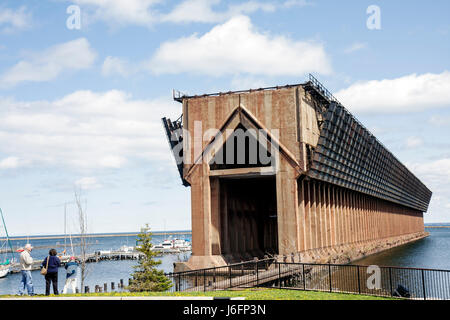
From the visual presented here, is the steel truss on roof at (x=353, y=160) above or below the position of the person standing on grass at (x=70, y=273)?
above

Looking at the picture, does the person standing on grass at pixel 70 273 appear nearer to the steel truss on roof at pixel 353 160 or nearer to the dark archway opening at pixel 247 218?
the dark archway opening at pixel 247 218

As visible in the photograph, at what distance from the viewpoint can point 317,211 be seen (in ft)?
193

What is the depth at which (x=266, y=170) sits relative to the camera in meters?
47.8

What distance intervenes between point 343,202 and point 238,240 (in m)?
25.9

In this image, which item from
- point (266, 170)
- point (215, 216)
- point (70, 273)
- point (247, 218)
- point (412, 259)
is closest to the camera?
point (70, 273)

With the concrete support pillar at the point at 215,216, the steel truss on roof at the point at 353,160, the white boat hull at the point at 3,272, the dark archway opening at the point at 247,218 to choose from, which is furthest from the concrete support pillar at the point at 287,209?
the white boat hull at the point at 3,272

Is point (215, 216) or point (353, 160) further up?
point (353, 160)

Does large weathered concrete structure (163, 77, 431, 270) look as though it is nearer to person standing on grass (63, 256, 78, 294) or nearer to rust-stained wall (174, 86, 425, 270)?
rust-stained wall (174, 86, 425, 270)

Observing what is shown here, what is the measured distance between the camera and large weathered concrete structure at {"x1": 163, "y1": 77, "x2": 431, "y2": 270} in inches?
1860

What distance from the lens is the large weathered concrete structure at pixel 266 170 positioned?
47250 millimetres

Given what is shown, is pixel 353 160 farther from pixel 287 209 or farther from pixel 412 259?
pixel 287 209

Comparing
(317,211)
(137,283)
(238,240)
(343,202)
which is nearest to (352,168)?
(343,202)

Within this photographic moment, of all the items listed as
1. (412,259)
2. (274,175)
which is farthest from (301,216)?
(412,259)
